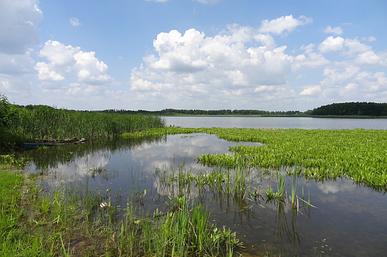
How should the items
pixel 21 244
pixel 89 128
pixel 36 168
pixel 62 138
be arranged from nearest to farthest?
pixel 21 244, pixel 36 168, pixel 62 138, pixel 89 128

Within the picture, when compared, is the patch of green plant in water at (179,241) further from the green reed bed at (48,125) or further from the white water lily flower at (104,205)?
the green reed bed at (48,125)

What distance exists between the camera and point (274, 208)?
1060cm

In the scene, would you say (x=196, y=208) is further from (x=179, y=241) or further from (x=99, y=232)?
(x=99, y=232)

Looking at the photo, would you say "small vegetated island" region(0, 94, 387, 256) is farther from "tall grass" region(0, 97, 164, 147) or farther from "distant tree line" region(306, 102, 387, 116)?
"distant tree line" region(306, 102, 387, 116)

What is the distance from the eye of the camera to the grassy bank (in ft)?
22.5

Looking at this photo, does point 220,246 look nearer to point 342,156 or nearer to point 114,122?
point 342,156

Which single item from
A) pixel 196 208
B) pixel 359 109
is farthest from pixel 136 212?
pixel 359 109

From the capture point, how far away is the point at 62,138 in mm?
32625

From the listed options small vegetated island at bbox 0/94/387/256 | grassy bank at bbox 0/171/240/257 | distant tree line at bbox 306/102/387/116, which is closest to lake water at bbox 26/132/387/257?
small vegetated island at bbox 0/94/387/256

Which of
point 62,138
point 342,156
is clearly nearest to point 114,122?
point 62,138

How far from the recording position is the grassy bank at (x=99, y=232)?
22.5 ft

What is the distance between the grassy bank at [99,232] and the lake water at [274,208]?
3.62 feet

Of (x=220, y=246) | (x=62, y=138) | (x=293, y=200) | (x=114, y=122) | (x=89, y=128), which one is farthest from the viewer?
(x=114, y=122)

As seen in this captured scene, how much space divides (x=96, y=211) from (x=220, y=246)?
4380 millimetres
